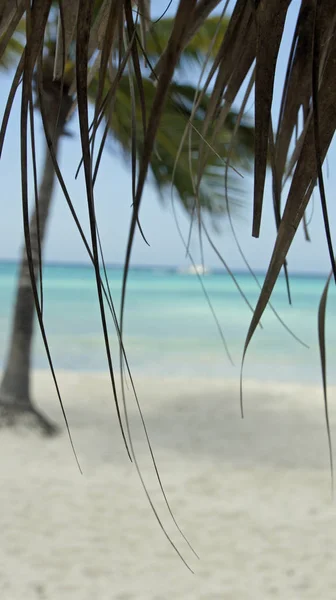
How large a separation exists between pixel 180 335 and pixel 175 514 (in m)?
5.94

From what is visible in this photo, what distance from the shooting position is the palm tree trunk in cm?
270

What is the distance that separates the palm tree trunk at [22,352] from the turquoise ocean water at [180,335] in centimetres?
93

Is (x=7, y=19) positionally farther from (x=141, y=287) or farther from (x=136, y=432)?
(x=141, y=287)

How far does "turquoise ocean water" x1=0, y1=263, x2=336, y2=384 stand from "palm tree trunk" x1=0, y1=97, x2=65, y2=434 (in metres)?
0.93

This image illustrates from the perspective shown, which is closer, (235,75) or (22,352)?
(235,75)

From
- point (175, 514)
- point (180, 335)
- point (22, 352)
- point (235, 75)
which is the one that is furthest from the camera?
point (180, 335)

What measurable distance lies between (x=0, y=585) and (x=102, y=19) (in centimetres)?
133

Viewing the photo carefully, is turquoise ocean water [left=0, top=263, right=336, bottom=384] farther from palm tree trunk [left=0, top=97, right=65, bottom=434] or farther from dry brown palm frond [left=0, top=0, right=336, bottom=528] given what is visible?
dry brown palm frond [left=0, top=0, right=336, bottom=528]

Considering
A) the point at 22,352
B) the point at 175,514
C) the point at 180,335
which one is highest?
the point at 175,514

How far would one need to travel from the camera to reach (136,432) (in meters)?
2.92

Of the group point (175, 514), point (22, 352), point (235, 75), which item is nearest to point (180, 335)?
point (22, 352)

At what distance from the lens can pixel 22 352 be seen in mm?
2807

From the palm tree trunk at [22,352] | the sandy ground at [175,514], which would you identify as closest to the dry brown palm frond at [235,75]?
the sandy ground at [175,514]

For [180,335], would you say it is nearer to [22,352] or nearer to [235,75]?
[22,352]
